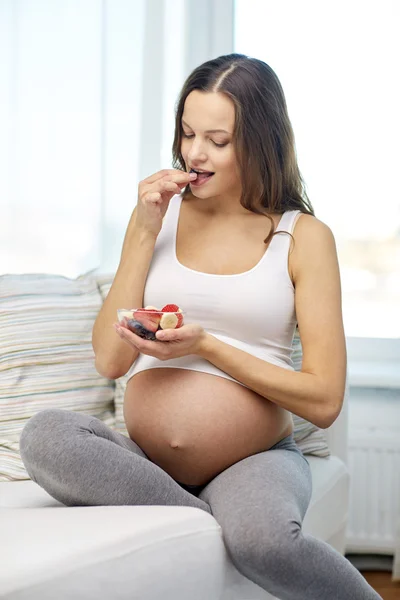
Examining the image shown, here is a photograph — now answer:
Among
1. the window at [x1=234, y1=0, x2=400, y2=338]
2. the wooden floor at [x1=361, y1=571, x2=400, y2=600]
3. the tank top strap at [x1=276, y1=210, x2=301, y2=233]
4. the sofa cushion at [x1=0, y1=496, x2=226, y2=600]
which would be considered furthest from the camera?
the window at [x1=234, y1=0, x2=400, y2=338]

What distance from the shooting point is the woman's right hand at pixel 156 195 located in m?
1.65

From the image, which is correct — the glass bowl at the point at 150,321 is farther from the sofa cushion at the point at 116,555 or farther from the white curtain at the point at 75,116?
the white curtain at the point at 75,116

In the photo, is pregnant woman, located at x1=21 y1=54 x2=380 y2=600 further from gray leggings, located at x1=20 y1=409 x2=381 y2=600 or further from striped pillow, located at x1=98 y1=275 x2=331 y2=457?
striped pillow, located at x1=98 y1=275 x2=331 y2=457

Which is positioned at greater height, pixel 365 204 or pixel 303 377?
pixel 365 204

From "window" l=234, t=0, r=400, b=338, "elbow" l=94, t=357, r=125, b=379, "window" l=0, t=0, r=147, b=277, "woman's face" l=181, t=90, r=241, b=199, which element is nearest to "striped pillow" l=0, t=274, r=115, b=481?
"elbow" l=94, t=357, r=125, b=379

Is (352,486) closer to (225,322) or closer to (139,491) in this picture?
(225,322)

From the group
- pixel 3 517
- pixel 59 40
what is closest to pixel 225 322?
pixel 3 517

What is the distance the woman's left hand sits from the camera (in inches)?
56.2

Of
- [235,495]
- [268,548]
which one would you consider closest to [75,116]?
[235,495]

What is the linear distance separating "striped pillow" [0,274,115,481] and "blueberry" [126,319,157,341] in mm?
671

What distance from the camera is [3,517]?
4.38ft

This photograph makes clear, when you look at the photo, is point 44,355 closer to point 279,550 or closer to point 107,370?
point 107,370

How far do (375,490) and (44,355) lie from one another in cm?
110

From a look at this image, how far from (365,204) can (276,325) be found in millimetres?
1132
